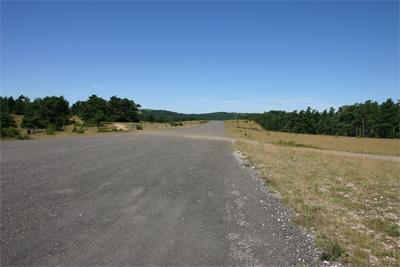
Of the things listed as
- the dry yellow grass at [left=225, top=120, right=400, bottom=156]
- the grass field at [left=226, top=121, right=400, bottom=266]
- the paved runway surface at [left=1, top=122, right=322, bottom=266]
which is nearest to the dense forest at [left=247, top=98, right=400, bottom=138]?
the dry yellow grass at [left=225, top=120, right=400, bottom=156]

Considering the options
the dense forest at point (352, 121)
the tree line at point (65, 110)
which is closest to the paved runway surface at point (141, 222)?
the tree line at point (65, 110)

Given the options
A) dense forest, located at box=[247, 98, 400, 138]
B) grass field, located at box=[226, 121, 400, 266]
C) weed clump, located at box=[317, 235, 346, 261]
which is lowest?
grass field, located at box=[226, 121, 400, 266]

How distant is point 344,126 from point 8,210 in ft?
259

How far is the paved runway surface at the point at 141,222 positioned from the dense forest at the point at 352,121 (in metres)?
66.3

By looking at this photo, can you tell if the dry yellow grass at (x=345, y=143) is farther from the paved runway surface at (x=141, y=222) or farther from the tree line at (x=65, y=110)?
the tree line at (x=65, y=110)

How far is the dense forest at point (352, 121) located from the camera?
54219mm

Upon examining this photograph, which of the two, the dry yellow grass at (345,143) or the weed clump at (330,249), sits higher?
the weed clump at (330,249)

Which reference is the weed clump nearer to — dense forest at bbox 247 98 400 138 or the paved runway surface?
the paved runway surface

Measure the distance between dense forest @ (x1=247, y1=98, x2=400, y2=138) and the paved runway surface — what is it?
66.3m

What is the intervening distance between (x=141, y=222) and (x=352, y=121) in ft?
248

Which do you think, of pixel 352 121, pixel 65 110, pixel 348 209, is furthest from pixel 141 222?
pixel 65 110

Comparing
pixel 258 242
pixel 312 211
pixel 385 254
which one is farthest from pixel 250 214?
pixel 385 254

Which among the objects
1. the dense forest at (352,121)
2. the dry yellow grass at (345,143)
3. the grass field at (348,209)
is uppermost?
the dense forest at (352,121)

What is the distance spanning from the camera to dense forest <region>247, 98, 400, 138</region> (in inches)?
2135
